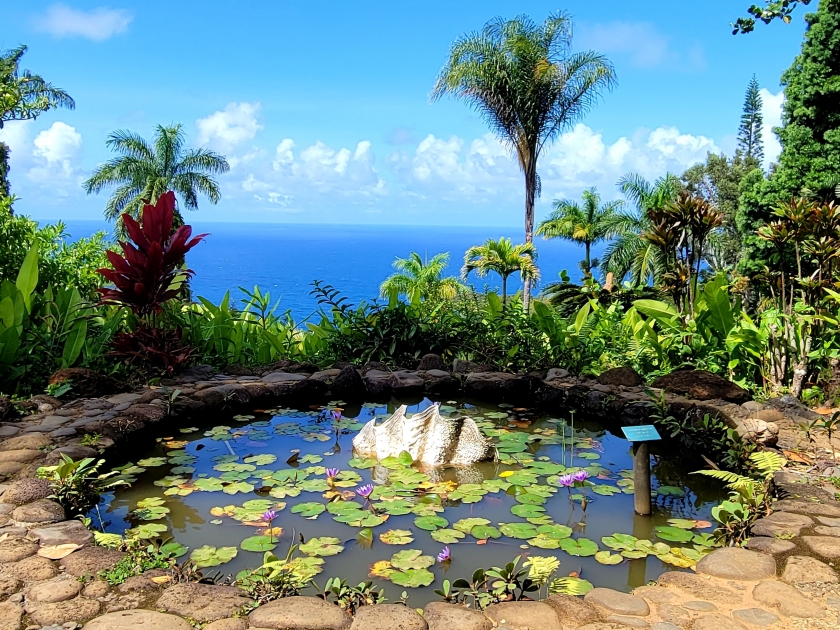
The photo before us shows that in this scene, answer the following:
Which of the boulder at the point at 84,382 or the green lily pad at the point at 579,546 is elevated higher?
the boulder at the point at 84,382

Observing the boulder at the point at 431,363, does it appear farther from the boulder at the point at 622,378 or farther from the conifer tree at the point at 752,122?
the conifer tree at the point at 752,122

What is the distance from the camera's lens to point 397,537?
9.64 feet

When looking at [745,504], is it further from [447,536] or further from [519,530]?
[447,536]

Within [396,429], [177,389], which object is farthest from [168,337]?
[396,429]

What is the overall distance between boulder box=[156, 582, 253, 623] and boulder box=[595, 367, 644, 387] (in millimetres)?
3731

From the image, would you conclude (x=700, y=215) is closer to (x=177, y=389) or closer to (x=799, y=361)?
(x=799, y=361)

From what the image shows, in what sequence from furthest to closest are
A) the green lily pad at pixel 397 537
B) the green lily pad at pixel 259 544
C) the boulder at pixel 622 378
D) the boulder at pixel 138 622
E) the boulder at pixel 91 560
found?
the boulder at pixel 622 378 < the green lily pad at pixel 397 537 < the green lily pad at pixel 259 544 < the boulder at pixel 91 560 < the boulder at pixel 138 622

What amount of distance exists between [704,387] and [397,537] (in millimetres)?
2826

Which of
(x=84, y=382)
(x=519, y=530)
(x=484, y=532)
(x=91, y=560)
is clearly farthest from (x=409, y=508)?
(x=84, y=382)

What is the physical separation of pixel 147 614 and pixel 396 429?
213cm

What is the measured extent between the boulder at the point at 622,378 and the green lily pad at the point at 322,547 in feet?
10.1

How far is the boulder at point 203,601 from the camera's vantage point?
2076mm

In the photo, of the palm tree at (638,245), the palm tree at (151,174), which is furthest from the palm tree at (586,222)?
the palm tree at (151,174)

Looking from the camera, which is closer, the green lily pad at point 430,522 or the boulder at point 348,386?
the green lily pad at point 430,522
